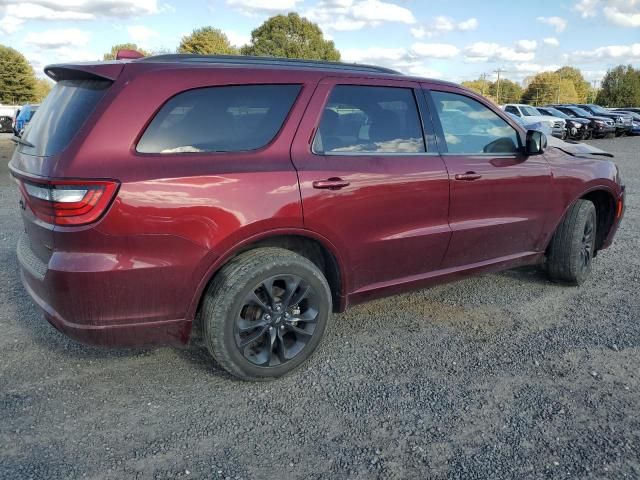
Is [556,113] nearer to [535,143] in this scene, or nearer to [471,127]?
[535,143]

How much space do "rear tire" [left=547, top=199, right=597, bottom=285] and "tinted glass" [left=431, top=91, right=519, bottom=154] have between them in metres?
0.89

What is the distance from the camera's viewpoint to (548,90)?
98312 mm

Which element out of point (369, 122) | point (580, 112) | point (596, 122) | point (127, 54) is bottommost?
point (596, 122)

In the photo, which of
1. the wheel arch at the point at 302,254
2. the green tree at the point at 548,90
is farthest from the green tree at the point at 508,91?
the wheel arch at the point at 302,254

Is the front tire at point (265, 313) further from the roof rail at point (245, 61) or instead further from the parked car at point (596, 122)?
the parked car at point (596, 122)

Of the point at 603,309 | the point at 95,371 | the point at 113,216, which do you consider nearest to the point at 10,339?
the point at 95,371

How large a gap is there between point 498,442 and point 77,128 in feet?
8.32

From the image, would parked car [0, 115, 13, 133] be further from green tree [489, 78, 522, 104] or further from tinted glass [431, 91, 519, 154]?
green tree [489, 78, 522, 104]

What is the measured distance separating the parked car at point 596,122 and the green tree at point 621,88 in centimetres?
4295

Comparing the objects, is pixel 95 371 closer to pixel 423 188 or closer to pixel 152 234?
pixel 152 234

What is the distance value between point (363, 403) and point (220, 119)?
170 cm

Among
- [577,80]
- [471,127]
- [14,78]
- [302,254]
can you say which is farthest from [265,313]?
[577,80]

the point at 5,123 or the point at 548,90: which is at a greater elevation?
the point at 548,90

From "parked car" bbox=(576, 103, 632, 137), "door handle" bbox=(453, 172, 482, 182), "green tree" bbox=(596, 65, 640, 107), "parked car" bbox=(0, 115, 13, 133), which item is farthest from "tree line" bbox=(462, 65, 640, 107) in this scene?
"door handle" bbox=(453, 172, 482, 182)
